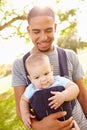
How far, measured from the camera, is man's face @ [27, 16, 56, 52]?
10.2 ft

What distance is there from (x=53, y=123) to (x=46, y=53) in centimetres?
70

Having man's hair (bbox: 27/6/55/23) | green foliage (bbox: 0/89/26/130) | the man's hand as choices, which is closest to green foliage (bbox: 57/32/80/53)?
green foliage (bbox: 0/89/26/130)

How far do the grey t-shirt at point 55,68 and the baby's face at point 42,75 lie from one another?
1.10ft

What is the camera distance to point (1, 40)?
13.6 m

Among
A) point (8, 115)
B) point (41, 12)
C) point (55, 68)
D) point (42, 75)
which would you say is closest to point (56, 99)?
point (42, 75)

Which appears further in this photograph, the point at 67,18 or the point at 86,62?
the point at 86,62

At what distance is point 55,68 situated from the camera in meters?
3.22

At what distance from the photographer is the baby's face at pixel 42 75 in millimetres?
2857

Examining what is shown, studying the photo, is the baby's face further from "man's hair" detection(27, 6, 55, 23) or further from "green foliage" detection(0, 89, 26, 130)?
"green foliage" detection(0, 89, 26, 130)

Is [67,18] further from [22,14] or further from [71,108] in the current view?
[71,108]

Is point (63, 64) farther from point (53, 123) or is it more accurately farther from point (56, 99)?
point (53, 123)

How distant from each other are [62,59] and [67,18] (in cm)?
1020

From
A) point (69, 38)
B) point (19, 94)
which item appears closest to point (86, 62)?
point (69, 38)

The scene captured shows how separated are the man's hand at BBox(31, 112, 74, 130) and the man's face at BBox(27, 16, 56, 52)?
2.22 ft
